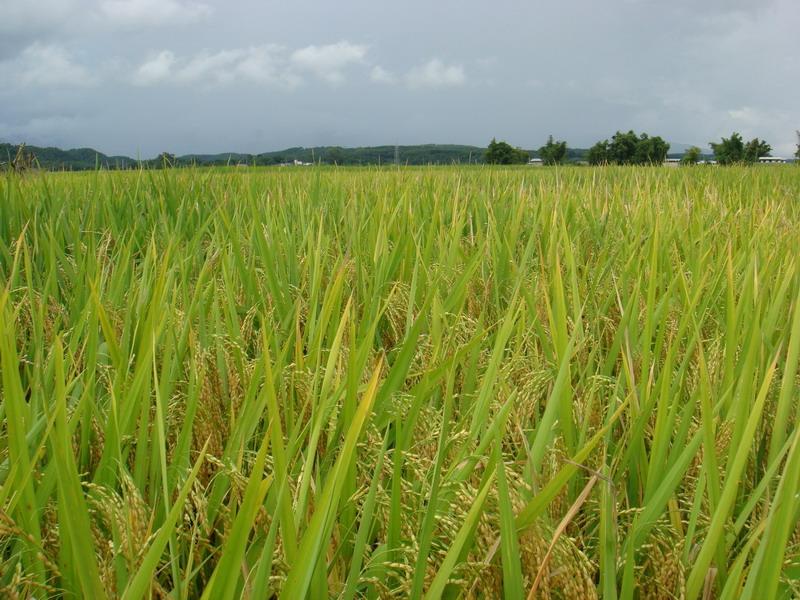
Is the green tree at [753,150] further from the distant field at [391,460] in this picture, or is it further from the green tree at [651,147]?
the green tree at [651,147]

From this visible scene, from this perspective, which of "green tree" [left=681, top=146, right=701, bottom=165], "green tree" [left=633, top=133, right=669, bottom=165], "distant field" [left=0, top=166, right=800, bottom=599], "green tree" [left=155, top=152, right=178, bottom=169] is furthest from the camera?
"green tree" [left=633, top=133, right=669, bottom=165]

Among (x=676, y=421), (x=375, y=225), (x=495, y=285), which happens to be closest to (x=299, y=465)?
(x=676, y=421)

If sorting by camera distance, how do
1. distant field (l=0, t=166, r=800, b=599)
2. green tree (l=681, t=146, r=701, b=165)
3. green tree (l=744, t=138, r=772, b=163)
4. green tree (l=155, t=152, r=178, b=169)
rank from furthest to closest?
green tree (l=744, t=138, r=772, b=163)
green tree (l=681, t=146, r=701, b=165)
green tree (l=155, t=152, r=178, b=169)
distant field (l=0, t=166, r=800, b=599)

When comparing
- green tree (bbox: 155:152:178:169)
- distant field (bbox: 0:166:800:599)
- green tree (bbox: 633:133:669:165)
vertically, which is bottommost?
distant field (bbox: 0:166:800:599)

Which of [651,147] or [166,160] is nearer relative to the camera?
[166,160]

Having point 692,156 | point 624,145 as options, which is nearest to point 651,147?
point 624,145

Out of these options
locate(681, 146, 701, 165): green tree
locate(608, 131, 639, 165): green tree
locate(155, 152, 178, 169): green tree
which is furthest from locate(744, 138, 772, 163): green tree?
locate(608, 131, 639, 165): green tree

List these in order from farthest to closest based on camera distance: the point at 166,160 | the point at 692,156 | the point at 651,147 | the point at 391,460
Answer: the point at 651,147 < the point at 692,156 < the point at 166,160 < the point at 391,460

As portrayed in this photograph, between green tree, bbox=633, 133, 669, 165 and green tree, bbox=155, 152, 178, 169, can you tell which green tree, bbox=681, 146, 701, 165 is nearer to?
green tree, bbox=155, 152, 178, 169

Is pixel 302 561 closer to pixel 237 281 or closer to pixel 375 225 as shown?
pixel 237 281

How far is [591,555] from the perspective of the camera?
0.84 metres

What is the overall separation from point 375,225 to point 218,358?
1.08 metres

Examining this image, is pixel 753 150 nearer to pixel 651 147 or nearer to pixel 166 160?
pixel 166 160

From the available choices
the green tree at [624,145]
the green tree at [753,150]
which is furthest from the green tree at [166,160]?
the green tree at [624,145]
